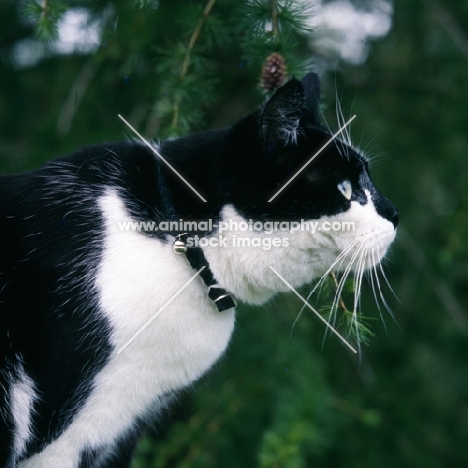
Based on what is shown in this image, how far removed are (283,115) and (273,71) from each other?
0.12 metres

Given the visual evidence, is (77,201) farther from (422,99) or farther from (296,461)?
(422,99)

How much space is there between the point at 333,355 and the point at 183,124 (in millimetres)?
1201

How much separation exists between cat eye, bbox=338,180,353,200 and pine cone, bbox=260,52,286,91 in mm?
209

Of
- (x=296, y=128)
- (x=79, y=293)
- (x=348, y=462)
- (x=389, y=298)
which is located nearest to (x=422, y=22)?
(x=389, y=298)

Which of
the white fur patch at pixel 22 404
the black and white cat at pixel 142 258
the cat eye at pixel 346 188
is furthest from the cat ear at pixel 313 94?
the white fur patch at pixel 22 404

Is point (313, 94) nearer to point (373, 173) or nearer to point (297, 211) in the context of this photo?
point (297, 211)

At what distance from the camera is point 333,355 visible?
2.27 meters

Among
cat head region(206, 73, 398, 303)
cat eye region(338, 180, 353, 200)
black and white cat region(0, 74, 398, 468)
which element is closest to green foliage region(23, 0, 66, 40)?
black and white cat region(0, 74, 398, 468)

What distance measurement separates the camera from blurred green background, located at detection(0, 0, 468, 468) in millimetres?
1746

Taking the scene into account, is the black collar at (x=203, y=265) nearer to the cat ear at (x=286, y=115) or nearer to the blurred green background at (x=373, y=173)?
the cat ear at (x=286, y=115)

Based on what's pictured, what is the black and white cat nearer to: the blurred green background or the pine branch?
the pine branch

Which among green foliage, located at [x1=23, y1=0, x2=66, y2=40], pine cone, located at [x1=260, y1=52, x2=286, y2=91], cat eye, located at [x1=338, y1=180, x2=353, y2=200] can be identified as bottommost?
cat eye, located at [x1=338, y1=180, x2=353, y2=200]

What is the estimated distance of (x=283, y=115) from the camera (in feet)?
3.56

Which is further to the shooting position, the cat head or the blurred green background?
the blurred green background
